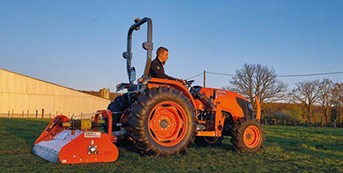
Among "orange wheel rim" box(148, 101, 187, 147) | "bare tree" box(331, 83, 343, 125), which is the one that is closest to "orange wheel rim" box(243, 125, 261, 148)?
"orange wheel rim" box(148, 101, 187, 147)

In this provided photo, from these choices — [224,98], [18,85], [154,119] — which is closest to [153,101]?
[154,119]

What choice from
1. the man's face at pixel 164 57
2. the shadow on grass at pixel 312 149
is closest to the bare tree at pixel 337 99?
the shadow on grass at pixel 312 149

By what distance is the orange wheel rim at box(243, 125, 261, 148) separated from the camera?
6.41 m

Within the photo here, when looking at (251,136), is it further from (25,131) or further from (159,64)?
(25,131)

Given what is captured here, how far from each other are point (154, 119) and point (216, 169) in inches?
63.7

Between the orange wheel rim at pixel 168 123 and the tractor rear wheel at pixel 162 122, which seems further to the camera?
the orange wheel rim at pixel 168 123

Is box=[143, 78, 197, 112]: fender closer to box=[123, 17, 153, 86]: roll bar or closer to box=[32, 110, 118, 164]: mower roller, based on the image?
box=[123, 17, 153, 86]: roll bar

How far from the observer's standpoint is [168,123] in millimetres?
5570

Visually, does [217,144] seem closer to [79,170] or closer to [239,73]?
[79,170]

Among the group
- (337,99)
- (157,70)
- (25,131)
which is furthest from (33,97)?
(337,99)

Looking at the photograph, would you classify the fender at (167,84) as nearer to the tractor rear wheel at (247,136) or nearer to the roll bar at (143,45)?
the roll bar at (143,45)

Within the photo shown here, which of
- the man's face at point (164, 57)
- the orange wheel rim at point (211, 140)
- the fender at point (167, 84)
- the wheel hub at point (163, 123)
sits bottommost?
the orange wheel rim at point (211, 140)

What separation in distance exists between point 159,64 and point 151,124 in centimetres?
138

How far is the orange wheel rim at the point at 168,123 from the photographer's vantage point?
5.37 meters
